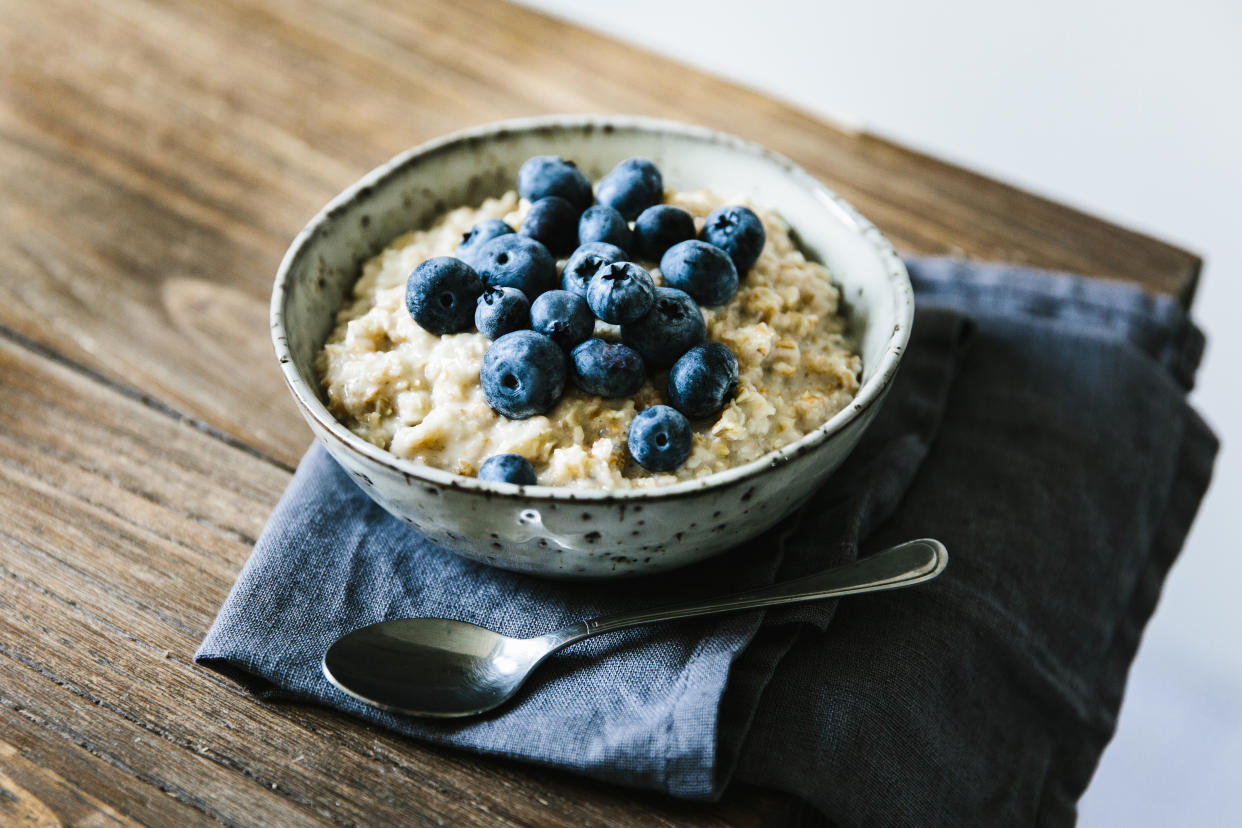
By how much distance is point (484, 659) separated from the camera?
1.25 m

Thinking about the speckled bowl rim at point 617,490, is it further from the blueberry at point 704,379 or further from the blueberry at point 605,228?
the blueberry at point 605,228

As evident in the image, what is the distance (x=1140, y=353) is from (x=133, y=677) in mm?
1660

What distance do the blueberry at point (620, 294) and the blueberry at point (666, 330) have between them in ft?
0.06

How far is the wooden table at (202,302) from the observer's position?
115cm

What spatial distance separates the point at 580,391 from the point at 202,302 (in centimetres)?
88

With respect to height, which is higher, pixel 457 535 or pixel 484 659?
pixel 457 535

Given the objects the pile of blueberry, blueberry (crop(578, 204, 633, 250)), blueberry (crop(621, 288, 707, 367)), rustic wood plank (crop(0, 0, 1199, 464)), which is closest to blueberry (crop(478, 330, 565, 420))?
the pile of blueberry

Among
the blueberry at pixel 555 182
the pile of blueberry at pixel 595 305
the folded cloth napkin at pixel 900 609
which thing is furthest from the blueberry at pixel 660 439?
the blueberry at pixel 555 182

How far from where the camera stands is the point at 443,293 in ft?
4.24

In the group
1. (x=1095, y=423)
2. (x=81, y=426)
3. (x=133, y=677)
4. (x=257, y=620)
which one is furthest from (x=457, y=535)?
(x=1095, y=423)

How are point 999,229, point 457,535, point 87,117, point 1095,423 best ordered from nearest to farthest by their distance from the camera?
point 457,535, point 1095,423, point 999,229, point 87,117

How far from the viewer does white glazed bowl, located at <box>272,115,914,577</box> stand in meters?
1.14

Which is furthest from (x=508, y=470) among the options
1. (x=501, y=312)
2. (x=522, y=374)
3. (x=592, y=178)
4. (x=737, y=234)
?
(x=592, y=178)

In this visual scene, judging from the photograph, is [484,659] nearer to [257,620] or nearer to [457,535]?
[457,535]
